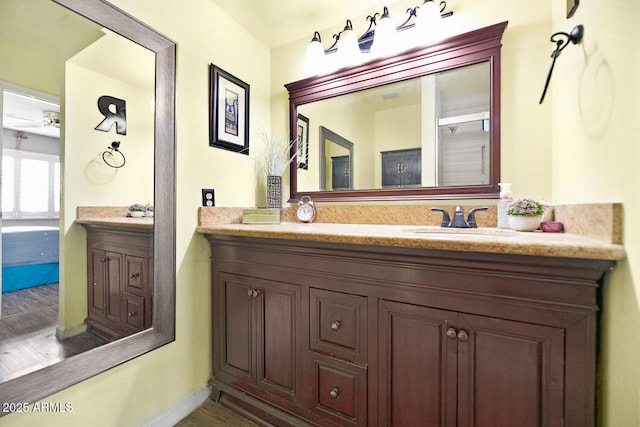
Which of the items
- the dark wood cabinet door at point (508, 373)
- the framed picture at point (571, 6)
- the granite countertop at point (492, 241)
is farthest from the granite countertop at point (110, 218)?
the framed picture at point (571, 6)

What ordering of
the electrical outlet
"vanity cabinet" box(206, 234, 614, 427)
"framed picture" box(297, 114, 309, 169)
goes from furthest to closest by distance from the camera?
1. "framed picture" box(297, 114, 309, 169)
2. the electrical outlet
3. "vanity cabinet" box(206, 234, 614, 427)

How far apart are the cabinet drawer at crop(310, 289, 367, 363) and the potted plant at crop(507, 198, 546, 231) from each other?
2.38 feet

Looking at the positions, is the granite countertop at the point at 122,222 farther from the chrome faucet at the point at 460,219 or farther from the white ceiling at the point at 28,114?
the chrome faucet at the point at 460,219

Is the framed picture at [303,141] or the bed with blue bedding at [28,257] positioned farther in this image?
the framed picture at [303,141]

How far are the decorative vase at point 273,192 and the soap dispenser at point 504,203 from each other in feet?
4.06

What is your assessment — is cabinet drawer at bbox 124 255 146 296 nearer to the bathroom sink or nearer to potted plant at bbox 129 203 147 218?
potted plant at bbox 129 203 147 218

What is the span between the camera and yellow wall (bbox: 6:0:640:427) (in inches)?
27.2

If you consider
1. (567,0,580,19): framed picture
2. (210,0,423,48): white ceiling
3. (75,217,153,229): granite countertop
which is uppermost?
(210,0,423,48): white ceiling

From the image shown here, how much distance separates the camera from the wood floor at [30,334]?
2.97ft

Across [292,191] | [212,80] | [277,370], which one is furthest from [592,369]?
[212,80]

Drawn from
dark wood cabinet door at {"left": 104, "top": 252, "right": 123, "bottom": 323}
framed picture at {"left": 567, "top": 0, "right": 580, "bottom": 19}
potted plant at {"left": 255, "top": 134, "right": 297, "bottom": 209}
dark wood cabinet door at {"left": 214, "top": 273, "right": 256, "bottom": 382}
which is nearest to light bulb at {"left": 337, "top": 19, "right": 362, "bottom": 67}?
potted plant at {"left": 255, "top": 134, "right": 297, "bottom": 209}

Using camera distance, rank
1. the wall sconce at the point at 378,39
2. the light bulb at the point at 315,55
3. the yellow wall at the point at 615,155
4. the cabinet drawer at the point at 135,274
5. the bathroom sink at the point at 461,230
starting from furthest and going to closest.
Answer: the light bulb at the point at 315,55, the wall sconce at the point at 378,39, the cabinet drawer at the point at 135,274, the bathroom sink at the point at 461,230, the yellow wall at the point at 615,155

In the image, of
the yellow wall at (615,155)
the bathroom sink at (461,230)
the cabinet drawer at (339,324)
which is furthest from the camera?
the bathroom sink at (461,230)

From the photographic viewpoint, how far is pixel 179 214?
139cm
